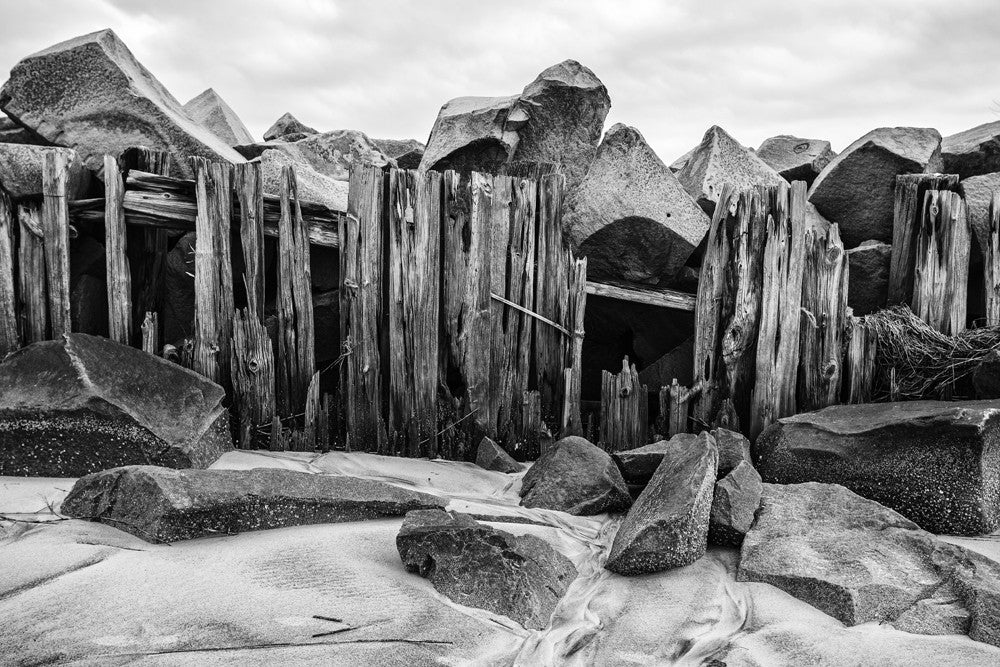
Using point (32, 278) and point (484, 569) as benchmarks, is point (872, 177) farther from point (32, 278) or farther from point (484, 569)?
point (32, 278)

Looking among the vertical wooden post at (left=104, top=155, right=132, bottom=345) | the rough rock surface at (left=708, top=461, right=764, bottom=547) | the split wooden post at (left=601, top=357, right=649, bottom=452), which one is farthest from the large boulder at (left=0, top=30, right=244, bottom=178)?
the rough rock surface at (left=708, top=461, right=764, bottom=547)

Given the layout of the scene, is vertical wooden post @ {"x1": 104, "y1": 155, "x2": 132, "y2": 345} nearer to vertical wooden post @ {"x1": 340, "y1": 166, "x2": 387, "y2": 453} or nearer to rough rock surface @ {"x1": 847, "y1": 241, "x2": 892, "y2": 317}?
vertical wooden post @ {"x1": 340, "y1": 166, "x2": 387, "y2": 453}

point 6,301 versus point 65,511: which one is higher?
point 6,301

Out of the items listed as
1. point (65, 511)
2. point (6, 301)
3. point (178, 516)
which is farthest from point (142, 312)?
point (178, 516)

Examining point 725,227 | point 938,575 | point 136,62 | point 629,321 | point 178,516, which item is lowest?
point 938,575

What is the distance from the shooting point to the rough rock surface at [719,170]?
266 inches

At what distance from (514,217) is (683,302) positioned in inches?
57.3

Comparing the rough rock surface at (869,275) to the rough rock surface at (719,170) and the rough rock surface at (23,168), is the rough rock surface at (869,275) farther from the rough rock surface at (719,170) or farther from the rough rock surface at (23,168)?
the rough rock surface at (23,168)

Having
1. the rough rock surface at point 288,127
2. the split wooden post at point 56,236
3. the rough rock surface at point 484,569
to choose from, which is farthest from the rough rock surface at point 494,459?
the rough rock surface at point 288,127

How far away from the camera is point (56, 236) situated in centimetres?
471

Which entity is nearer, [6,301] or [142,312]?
[6,301]

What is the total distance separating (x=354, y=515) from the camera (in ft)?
11.9

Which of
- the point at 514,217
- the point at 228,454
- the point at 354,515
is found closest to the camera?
the point at 354,515

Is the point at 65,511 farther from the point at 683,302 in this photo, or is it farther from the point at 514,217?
the point at 683,302
